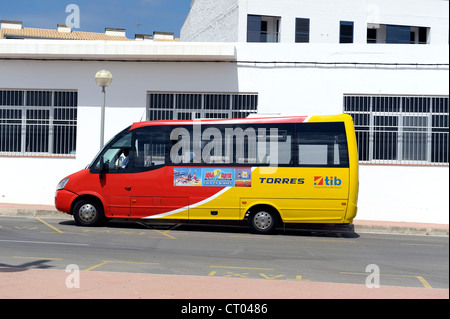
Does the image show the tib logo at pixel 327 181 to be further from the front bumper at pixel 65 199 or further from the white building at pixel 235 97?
the front bumper at pixel 65 199

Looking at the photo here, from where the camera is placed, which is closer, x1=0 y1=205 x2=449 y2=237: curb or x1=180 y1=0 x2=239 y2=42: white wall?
x1=0 y1=205 x2=449 y2=237: curb

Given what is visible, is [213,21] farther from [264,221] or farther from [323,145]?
[264,221]

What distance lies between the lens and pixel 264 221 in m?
14.7

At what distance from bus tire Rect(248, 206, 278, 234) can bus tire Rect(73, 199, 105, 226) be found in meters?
3.83

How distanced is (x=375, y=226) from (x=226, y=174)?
4691mm

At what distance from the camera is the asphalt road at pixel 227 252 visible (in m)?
9.02

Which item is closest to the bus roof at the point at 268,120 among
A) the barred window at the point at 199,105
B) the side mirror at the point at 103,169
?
the side mirror at the point at 103,169

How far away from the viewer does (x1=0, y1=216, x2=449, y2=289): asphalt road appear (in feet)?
29.6

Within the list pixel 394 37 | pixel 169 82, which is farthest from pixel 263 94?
pixel 394 37

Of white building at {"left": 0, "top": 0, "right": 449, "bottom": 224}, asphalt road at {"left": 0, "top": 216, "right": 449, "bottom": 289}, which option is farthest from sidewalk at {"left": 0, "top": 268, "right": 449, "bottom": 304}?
white building at {"left": 0, "top": 0, "right": 449, "bottom": 224}

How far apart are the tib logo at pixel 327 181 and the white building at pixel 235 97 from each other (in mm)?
4317

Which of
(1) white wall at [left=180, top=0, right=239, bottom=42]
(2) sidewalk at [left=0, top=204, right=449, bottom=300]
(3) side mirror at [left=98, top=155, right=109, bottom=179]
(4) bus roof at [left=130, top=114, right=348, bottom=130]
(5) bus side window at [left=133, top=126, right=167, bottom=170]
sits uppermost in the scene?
(1) white wall at [left=180, top=0, right=239, bottom=42]

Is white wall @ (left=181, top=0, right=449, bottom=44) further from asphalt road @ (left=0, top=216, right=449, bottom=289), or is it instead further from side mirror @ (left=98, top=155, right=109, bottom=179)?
asphalt road @ (left=0, top=216, right=449, bottom=289)
